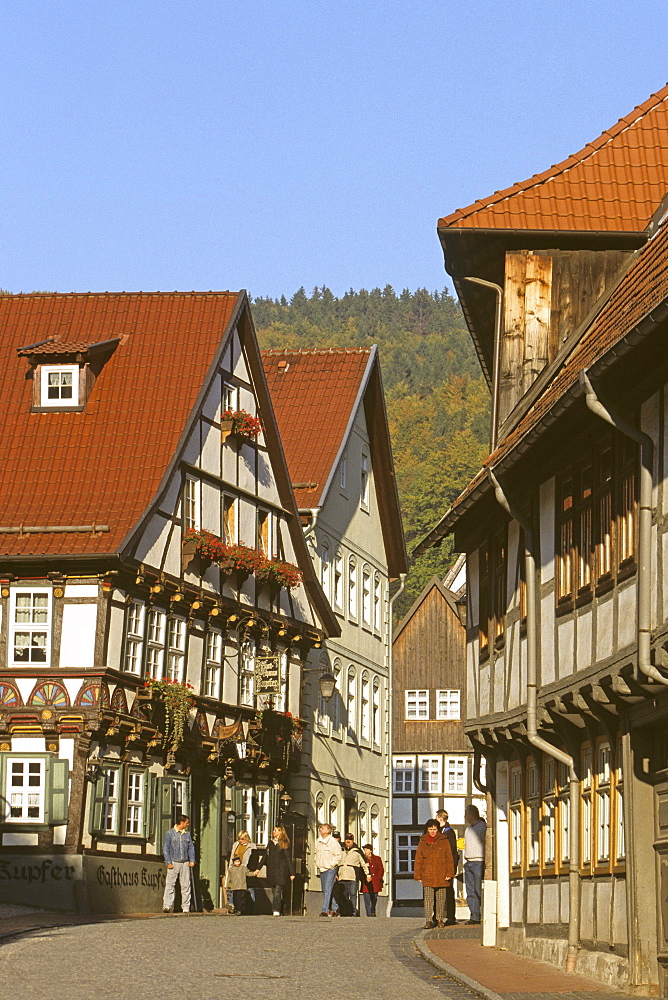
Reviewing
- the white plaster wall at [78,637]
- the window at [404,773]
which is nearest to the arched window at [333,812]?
the white plaster wall at [78,637]

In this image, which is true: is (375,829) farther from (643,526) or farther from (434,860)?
(643,526)

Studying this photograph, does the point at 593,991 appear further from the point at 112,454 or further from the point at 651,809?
the point at 112,454

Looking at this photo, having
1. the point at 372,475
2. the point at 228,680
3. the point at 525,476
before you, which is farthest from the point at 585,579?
the point at 372,475

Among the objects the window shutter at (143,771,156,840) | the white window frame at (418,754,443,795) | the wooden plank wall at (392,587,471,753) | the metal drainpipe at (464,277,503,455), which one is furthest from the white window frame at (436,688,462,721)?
the metal drainpipe at (464,277,503,455)

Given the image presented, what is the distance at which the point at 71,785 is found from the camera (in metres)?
28.6

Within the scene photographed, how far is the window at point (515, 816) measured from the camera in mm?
20688

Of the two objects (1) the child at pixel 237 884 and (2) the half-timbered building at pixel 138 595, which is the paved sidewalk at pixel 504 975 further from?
(2) the half-timbered building at pixel 138 595

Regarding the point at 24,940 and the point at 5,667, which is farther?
the point at 5,667

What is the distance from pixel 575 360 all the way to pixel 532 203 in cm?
351

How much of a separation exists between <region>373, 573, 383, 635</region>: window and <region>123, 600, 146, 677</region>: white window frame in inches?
705

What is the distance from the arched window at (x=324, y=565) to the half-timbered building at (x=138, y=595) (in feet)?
10.8

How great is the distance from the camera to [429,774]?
5859cm

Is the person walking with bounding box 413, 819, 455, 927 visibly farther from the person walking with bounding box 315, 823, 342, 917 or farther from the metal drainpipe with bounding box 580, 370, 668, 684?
the metal drainpipe with bounding box 580, 370, 668, 684

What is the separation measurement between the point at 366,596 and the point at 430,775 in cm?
1351
